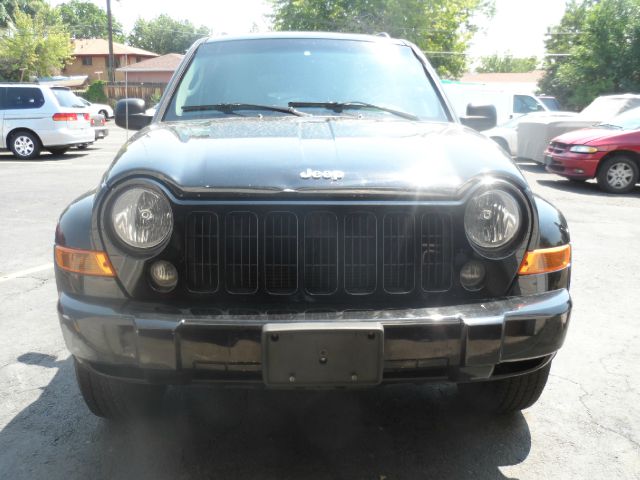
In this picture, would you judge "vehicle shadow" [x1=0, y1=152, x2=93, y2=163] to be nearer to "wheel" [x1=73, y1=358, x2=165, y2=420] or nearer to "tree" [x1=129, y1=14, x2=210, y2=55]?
"wheel" [x1=73, y1=358, x2=165, y2=420]

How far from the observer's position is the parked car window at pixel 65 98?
637 inches

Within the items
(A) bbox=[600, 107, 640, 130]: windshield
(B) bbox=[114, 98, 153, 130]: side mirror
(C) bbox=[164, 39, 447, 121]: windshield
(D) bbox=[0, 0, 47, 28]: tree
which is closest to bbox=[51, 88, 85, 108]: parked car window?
(A) bbox=[600, 107, 640, 130]: windshield

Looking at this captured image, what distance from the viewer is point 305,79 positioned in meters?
3.83

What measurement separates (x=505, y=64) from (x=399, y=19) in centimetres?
6920

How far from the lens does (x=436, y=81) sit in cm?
396

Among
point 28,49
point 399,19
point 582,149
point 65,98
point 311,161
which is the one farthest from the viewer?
point 28,49

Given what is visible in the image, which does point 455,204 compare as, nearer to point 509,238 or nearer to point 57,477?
point 509,238

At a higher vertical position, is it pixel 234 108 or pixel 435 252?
pixel 234 108

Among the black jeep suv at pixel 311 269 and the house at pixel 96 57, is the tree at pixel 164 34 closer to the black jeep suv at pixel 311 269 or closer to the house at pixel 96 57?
A: the house at pixel 96 57

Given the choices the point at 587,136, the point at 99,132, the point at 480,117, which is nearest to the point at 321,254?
the point at 480,117

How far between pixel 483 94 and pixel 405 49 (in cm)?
1631

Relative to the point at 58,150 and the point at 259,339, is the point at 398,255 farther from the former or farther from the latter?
the point at 58,150

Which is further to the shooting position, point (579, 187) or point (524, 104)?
point (524, 104)

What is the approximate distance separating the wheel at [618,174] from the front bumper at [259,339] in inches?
398
